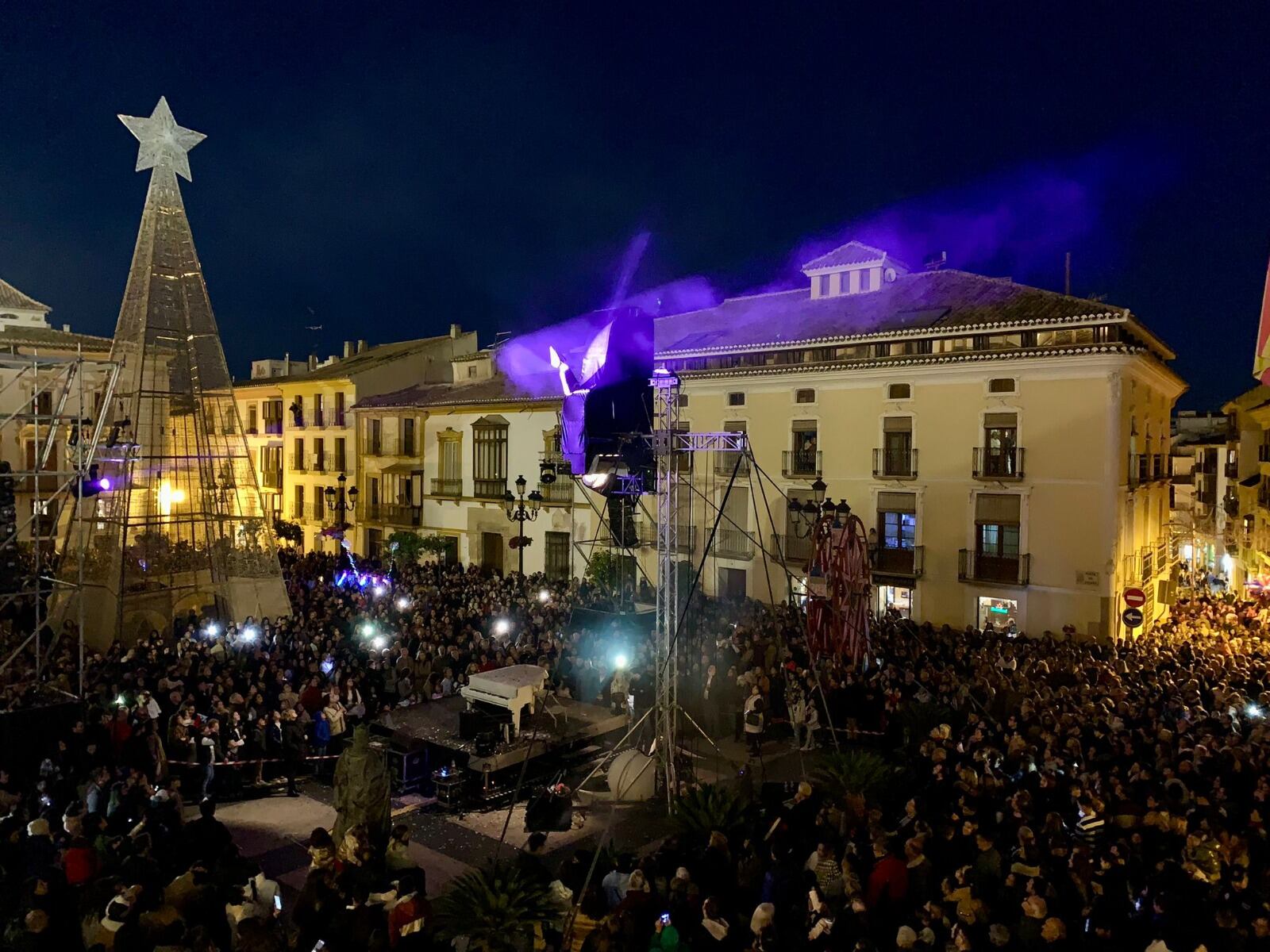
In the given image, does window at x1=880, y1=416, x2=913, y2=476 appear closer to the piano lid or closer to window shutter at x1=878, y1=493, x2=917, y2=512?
window shutter at x1=878, y1=493, x2=917, y2=512

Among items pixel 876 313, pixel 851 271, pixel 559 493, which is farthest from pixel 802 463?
pixel 559 493

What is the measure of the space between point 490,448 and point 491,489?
1609 mm

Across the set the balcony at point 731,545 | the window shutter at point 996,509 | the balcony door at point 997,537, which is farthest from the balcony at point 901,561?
the balcony at point 731,545

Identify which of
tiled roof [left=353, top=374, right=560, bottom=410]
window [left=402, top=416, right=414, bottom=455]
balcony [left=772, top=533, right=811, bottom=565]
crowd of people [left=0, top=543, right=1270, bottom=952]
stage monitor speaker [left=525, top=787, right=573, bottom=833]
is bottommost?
stage monitor speaker [left=525, top=787, right=573, bottom=833]

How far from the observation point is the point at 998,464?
76.1ft

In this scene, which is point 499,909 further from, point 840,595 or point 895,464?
point 895,464

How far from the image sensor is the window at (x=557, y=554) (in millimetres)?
31828

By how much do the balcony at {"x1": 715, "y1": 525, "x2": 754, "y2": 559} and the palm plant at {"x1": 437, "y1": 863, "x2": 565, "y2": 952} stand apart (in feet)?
66.5

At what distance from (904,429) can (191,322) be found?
1884 cm

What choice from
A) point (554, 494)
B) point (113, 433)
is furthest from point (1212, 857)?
point (554, 494)

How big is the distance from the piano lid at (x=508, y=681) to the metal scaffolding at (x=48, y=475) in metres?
5.71

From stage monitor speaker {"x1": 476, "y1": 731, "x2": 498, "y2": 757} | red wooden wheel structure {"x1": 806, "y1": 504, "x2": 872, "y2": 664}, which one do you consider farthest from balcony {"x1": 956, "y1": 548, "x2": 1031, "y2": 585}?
stage monitor speaker {"x1": 476, "y1": 731, "x2": 498, "y2": 757}

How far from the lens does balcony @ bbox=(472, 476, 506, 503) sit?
33.1m

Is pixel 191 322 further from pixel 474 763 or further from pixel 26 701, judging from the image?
pixel 474 763
